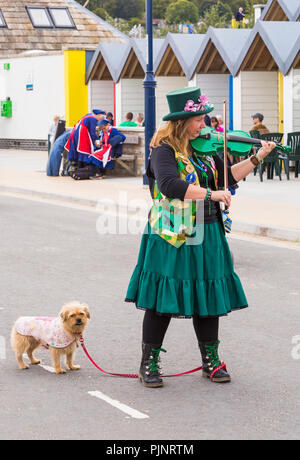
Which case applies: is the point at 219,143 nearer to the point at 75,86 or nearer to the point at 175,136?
the point at 175,136

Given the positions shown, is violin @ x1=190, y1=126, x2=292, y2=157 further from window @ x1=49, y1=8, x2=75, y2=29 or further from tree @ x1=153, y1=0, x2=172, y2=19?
tree @ x1=153, y1=0, x2=172, y2=19

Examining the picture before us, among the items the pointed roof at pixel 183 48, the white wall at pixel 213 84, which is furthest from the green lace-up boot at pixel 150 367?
the white wall at pixel 213 84

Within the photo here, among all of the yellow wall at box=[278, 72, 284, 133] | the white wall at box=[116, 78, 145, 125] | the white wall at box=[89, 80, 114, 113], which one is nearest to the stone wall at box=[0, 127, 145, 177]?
the yellow wall at box=[278, 72, 284, 133]

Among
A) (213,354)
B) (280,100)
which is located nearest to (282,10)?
(280,100)

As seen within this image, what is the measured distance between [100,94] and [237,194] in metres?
15.2

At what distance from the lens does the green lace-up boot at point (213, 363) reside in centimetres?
587

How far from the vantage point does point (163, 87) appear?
27.8 m

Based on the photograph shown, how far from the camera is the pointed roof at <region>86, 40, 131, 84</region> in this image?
91.9 feet

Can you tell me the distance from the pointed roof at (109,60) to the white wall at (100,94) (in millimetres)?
392

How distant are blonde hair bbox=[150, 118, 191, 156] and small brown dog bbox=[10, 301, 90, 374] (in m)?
1.21

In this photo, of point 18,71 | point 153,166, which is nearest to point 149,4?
point 153,166

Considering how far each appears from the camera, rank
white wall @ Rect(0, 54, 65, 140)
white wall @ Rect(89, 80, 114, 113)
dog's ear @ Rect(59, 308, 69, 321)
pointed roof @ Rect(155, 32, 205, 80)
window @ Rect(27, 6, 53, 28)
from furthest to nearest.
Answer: window @ Rect(27, 6, 53, 28)
white wall @ Rect(0, 54, 65, 140)
white wall @ Rect(89, 80, 114, 113)
pointed roof @ Rect(155, 32, 205, 80)
dog's ear @ Rect(59, 308, 69, 321)

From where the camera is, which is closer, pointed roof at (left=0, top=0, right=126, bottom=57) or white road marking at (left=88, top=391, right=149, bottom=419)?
white road marking at (left=88, top=391, right=149, bottom=419)

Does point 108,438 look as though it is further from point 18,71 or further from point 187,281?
point 18,71
